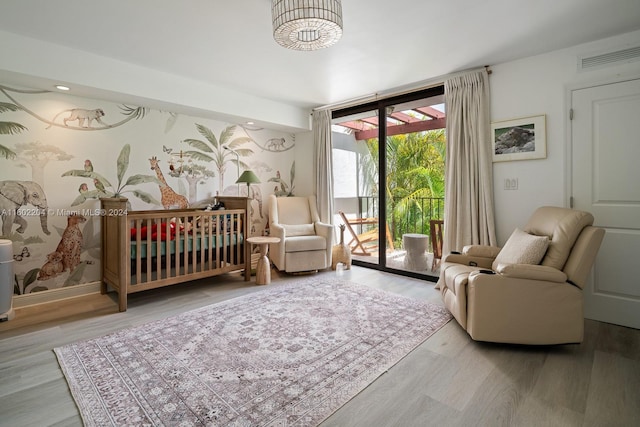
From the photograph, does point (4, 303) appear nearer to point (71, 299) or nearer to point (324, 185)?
point (71, 299)

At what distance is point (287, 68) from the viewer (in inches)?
127

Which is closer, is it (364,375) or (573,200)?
(364,375)

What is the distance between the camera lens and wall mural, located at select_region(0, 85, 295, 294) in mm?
2889

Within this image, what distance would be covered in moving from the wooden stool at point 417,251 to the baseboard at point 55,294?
3701mm

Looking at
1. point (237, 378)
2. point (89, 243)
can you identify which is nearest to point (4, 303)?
point (89, 243)

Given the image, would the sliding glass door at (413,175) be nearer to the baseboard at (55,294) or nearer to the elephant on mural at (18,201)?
the baseboard at (55,294)

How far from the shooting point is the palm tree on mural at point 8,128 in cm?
278

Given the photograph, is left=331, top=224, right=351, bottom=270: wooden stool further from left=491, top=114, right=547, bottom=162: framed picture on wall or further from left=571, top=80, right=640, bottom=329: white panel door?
left=571, top=80, right=640, bottom=329: white panel door

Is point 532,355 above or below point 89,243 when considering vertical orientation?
below

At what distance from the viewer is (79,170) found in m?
3.20

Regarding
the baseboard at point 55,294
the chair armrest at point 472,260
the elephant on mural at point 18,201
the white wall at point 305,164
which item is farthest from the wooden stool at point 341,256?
the elephant on mural at point 18,201

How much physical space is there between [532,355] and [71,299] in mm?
4041

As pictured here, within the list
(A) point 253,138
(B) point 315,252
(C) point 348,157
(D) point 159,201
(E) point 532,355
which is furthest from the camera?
(C) point 348,157

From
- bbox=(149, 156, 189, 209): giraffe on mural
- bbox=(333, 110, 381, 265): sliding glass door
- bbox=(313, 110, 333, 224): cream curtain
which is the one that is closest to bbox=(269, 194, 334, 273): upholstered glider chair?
bbox=(313, 110, 333, 224): cream curtain
